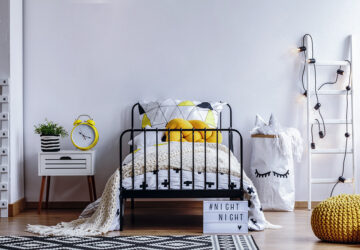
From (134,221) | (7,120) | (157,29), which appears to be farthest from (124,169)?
(157,29)

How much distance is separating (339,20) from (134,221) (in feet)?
8.26

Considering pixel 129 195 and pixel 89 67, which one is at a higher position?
pixel 89 67

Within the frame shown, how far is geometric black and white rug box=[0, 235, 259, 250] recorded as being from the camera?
275 centimetres

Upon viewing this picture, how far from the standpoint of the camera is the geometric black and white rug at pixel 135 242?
9.02ft

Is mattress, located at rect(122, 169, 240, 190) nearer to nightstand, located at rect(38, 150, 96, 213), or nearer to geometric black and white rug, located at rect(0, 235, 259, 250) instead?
geometric black and white rug, located at rect(0, 235, 259, 250)

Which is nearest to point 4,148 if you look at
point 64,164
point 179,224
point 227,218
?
point 64,164

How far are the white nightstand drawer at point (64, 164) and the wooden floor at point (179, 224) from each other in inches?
13.3

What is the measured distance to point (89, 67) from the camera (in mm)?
4523

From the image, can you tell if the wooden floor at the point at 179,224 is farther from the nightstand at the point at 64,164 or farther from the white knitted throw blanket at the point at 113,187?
the nightstand at the point at 64,164

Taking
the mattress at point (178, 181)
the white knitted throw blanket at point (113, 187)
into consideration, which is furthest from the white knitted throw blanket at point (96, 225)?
the mattress at point (178, 181)

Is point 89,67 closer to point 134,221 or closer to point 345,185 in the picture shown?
point 134,221

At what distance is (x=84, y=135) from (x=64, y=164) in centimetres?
29

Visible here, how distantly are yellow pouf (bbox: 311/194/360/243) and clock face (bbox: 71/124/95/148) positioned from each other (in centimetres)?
204

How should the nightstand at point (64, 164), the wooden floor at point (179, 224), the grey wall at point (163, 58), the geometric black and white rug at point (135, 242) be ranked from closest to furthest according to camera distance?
the geometric black and white rug at point (135, 242), the wooden floor at point (179, 224), the nightstand at point (64, 164), the grey wall at point (163, 58)
